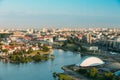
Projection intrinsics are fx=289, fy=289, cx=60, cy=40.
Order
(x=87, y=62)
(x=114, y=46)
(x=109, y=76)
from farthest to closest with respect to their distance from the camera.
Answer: (x=114, y=46) → (x=87, y=62) → (x=109, y=76)

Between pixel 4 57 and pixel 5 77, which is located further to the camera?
pixel 4 57

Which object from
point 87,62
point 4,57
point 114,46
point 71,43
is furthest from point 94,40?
point 87,62

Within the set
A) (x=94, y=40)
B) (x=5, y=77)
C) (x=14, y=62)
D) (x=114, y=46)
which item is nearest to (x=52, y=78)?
(x=5, y=77)

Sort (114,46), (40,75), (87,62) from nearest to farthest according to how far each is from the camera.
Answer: (40,75), (87,62), (114,46)

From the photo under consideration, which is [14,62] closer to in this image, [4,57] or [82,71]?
[4,57]

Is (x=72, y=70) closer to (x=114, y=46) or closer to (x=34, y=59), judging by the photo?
(x=34, y=59)

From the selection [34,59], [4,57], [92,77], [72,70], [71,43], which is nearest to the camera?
[92,77]

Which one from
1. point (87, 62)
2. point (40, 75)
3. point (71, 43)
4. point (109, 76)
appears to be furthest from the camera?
point (71, 43)

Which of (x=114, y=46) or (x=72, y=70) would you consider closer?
(x=72, y=70)
